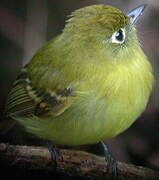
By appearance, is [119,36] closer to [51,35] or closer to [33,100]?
[33,100]

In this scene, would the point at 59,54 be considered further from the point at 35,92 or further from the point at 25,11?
the point at 25,11

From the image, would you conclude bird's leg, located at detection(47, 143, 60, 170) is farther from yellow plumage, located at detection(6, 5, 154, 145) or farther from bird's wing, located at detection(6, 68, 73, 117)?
bird's wing, located at detection(6, 68, 73, 117)

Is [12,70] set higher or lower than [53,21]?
lower

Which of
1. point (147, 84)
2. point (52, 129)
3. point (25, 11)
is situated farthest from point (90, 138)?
point (25, 11)

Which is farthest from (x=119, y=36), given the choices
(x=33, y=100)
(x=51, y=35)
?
(x=51, y=35)

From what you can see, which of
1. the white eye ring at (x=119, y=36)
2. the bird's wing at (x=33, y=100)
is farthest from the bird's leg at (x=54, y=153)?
the white eye ring at (x=119, y=36)

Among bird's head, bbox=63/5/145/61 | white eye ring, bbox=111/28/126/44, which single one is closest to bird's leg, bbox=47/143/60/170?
bird's head, bbox=63/5/145/61

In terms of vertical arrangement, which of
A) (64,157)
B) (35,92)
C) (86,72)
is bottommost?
(64,157)
